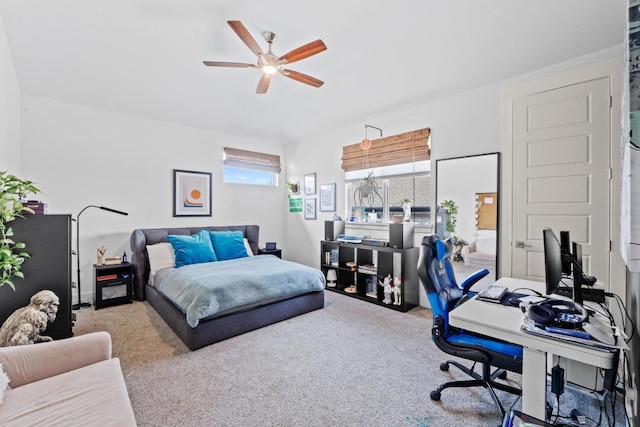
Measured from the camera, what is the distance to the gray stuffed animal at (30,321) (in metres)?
1.70

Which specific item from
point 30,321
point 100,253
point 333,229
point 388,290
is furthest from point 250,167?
point 30,321

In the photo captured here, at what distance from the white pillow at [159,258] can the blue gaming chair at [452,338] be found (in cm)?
326

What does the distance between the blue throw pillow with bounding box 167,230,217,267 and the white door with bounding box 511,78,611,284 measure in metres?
3.70

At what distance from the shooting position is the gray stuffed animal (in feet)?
5.57

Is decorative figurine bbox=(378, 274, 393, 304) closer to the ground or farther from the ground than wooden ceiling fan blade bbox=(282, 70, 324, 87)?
closer to the ground

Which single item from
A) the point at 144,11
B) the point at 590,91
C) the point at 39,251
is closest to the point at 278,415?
the point at 39,251

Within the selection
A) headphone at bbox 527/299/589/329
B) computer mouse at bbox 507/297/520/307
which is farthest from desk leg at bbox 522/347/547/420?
computer mouse at bbox 507/297/520/307

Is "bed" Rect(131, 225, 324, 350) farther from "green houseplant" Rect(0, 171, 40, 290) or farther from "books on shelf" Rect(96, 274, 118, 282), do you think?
"green houseplant" Rect(0, 171, 40, 290)

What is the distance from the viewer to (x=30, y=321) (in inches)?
69.8

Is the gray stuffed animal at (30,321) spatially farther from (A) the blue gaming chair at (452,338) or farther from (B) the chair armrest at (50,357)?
(A) the blue gaming chair at (452,338)

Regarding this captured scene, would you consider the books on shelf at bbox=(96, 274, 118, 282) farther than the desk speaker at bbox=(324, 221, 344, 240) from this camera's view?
No

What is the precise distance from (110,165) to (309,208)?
310 cm

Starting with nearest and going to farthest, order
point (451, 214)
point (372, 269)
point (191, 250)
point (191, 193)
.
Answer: point (451, 214) < point (191, 250) < point (372, 269) < point (191, 193)

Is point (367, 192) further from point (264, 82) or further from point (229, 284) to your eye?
point (229, 284)
